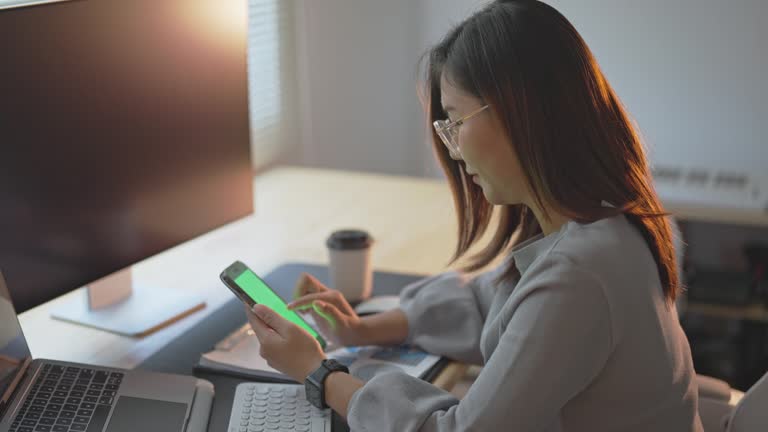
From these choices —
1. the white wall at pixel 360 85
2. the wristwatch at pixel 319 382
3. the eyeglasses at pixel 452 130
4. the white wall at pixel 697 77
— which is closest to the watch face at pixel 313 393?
the wristwatch at pixel 319 382

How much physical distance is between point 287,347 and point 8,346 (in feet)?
1.10

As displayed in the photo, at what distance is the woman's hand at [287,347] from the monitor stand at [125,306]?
0.31 m

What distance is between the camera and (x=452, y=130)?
112 centimetres

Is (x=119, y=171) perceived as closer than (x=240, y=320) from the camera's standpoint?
Yes

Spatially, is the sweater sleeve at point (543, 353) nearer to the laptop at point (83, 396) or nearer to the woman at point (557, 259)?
the woman at point (557, 259)

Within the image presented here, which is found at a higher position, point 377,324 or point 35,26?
point 35,26

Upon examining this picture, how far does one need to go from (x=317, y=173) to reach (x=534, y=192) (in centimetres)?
142

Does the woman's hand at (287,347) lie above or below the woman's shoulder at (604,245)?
below

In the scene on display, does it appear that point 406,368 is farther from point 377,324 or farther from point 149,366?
point 149,366

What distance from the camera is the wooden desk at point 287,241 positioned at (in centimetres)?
144

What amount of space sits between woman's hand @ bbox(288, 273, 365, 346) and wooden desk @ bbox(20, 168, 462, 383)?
0.15m

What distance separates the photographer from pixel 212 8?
1.45m

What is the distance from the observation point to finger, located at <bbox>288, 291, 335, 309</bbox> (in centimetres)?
137

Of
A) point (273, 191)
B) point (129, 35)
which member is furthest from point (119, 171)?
point (273, 191)
